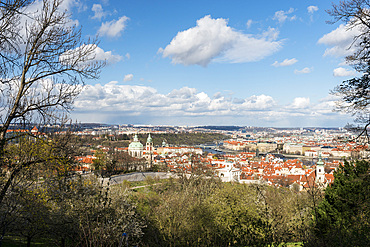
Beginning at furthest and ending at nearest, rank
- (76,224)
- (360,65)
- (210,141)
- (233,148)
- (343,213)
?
1. (210,141)
2. (233,148)
3. (343,213)
4. (76,224)
5. (360,65)

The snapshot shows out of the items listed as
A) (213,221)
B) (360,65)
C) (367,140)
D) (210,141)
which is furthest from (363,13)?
(210,141)

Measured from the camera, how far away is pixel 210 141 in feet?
651

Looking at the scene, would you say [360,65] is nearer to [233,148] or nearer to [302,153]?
[302,153]

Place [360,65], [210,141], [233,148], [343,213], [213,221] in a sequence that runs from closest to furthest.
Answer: [360,65] < [343,213] < [213,221] < [233,148] < [210,141]

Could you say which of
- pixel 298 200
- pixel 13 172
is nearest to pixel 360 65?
pixel 13 172

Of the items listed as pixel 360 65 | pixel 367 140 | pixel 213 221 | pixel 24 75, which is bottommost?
pixel 213 221

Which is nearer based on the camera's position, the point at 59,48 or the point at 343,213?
the point at 59,48

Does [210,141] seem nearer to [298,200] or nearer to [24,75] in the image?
[298,200]

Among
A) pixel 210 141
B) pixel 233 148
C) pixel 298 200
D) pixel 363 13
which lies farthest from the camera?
pixel 210 141

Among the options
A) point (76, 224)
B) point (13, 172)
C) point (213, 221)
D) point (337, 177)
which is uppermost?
point (13, 172)

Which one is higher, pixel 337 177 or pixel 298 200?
pixel 337 177

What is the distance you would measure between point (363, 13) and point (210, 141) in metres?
193

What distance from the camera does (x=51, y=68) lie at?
18.8ft

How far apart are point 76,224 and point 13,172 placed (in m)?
4.81
